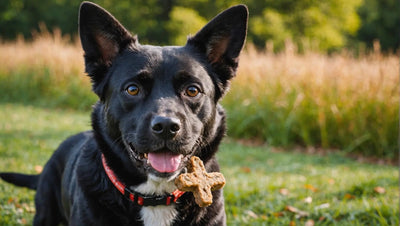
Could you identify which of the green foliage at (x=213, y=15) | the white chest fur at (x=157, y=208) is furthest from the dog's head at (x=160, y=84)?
the green foliage at (x=213, y=15)

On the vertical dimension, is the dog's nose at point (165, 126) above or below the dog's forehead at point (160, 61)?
below

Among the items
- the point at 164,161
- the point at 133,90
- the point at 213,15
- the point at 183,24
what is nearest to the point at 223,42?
the point at 133,90

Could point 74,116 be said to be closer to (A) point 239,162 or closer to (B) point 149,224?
(A) point 239,162

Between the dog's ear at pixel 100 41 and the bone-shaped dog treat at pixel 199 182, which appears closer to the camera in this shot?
the bone-shaped dog treat at pixel 199 182

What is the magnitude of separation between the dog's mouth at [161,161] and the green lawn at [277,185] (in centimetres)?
72

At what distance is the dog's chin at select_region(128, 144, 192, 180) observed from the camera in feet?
7.83

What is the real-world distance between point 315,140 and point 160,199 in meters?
6.50

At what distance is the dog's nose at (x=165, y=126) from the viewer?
7.45 feet

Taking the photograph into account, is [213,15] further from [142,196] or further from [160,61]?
[142,196]

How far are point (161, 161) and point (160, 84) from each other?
20.0 inches

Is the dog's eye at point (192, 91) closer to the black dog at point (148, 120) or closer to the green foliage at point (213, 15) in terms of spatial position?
the black dog at point (148, 120)

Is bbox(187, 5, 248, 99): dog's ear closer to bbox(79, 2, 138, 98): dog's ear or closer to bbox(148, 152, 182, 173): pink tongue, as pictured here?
bbox(79, 2, 138, 98): dog's ear

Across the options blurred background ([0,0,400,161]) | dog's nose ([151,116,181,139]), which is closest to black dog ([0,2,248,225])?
dog's nose ([151,116,181,139])

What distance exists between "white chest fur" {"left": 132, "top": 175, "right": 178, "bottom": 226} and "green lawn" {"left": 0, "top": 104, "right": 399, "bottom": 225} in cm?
78
